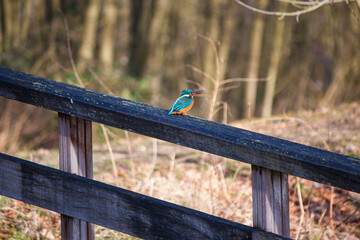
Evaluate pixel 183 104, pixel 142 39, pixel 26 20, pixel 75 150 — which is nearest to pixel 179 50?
pixel 142 39

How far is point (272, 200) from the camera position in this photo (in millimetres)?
1620

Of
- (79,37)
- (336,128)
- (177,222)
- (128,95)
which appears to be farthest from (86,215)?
(79,37)

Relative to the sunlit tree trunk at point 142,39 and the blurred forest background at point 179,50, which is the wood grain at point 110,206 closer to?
the blurred forest background at point 179,50

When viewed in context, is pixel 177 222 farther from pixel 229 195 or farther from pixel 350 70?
pixel 350 70

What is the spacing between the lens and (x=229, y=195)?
4.08 metres

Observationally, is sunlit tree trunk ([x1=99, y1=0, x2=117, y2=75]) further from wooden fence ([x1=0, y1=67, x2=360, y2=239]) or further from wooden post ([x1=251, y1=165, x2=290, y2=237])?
wooden post ([x1=251, y1=165, x2=290, y2=237])

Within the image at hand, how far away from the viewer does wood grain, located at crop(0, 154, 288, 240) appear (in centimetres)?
171

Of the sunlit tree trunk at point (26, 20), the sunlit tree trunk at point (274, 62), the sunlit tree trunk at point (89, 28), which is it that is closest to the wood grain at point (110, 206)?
the sunlit tree trunk at point (89, 28)

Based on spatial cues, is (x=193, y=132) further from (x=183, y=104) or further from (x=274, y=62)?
(x=274, y=62)

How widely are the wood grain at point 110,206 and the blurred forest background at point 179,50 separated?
15.4 ft

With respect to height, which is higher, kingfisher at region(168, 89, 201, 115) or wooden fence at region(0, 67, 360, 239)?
kingfisher at region(168, 89, 201, 115)

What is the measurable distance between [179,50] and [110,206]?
2235 cm

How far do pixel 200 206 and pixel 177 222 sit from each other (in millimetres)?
1768

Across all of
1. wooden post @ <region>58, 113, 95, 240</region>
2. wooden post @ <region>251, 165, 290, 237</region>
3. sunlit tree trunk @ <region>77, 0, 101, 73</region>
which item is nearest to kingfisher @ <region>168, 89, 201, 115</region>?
wooden post @ <region>58, 113, 95, 240</region>
